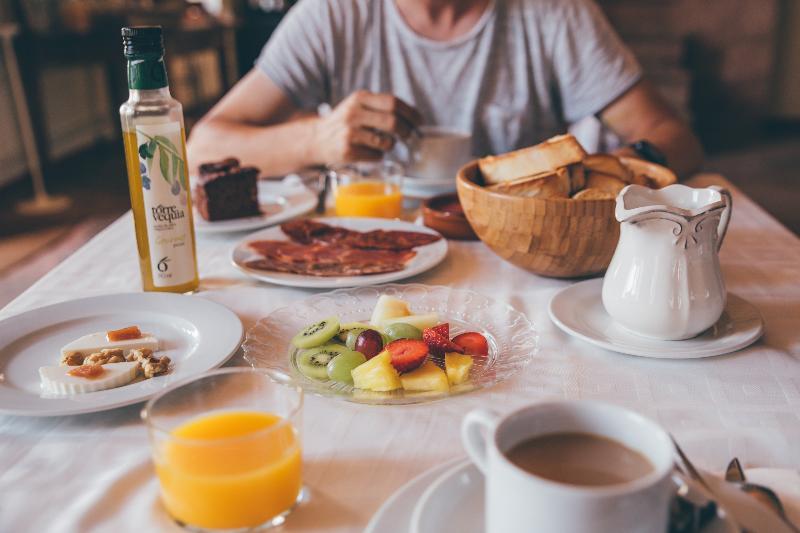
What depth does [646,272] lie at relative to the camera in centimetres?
76

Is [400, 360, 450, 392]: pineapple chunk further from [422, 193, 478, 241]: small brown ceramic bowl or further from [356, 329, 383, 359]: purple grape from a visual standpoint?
[422, 193, 478, 241]: small brown ceramic bowl

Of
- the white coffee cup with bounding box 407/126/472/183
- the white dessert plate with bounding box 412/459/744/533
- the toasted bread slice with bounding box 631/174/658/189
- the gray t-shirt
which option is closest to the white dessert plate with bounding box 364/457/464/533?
the white dessert plate with bounding box 412/459/744/533

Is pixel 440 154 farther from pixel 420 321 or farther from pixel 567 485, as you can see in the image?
pixel 567 485

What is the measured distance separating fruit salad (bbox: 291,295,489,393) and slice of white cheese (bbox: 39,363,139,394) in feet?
0.56

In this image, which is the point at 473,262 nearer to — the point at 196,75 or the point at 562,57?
the point at 562,57

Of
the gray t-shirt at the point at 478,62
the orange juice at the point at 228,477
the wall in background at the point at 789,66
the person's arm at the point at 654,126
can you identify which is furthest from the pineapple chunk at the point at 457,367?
the wall in background at the point at 789,66

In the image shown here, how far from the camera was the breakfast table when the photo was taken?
55 centimetres

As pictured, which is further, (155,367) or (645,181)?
(645,181)

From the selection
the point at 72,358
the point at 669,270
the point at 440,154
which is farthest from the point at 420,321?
the point at 440,154

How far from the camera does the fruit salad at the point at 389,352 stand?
683 millimetres

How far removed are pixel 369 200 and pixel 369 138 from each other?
225 millimetres

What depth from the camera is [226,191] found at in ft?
4.09

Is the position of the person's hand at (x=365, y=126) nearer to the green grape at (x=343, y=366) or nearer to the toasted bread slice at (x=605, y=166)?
the toasted bread slice at (x=605, y=166)

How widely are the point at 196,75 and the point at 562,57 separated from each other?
5732mm
